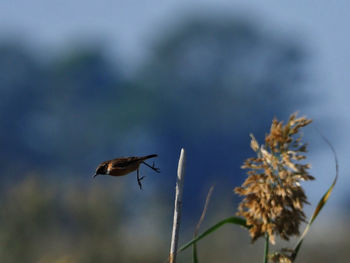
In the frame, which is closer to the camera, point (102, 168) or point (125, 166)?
point (125, 166)

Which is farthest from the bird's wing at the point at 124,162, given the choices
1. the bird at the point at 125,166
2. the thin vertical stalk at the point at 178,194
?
the thin vertical stalk at the point at 178,194

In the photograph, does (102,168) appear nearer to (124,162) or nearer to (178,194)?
(124,162)

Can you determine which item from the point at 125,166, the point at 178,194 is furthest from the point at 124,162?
the point at 178,194

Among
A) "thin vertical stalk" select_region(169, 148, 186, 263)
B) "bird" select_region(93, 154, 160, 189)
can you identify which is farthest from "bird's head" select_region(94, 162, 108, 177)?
"thin vertical stalk" select_region(169, 148, 186, 263)

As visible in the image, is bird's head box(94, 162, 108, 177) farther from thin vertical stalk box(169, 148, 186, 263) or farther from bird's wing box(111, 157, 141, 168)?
thin vertical stalk box(169, 148, 186, 263)

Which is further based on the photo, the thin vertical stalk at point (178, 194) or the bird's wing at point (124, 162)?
the thin vertical stalk at point (178, 194)

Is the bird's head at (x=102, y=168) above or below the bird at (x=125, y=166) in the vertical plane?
above

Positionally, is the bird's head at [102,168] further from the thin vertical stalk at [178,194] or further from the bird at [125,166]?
the thin vertical stalk at [178,194]

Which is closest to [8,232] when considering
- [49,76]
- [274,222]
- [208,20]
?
[274,222]
